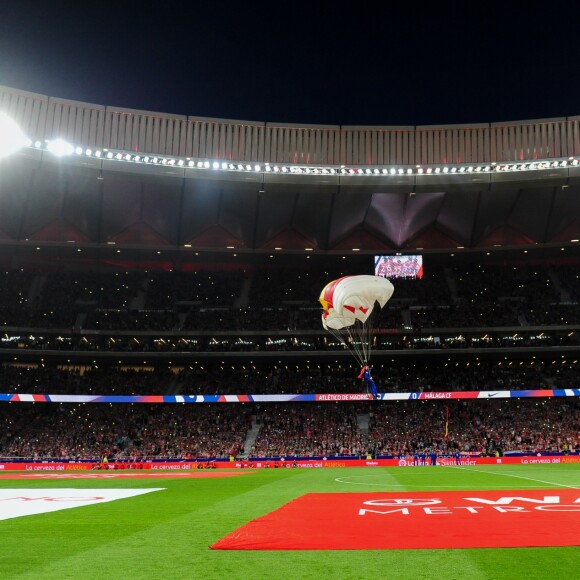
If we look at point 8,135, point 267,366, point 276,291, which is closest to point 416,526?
point 8,135

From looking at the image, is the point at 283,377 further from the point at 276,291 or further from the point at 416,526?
the point at 416,526

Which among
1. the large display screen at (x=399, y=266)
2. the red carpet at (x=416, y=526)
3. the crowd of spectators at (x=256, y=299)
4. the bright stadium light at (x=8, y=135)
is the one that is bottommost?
the red carpet at (x=416, y=526)

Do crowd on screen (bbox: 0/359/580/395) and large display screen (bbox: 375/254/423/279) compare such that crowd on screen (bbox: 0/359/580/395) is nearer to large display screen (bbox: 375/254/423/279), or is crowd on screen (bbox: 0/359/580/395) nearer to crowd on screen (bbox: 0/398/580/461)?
crowd on screen (bbox: 0/398/580/461)

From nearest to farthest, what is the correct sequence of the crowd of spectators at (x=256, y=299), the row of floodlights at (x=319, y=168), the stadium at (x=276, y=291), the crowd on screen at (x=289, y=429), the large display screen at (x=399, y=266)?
the row of floodlights at (x=319, y=168)
the stadium at (x=276, y=291)
the crowd on screen at (x=289, y=429)
the crowd of spectators at (x=256, y=299)
the large display screen at (x=399, y=266)

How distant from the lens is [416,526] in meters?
7.64

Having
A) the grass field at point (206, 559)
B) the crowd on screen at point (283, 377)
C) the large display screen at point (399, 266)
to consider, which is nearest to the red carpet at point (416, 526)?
the grass field at point (206, 559)

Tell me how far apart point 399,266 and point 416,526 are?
48.5 meters

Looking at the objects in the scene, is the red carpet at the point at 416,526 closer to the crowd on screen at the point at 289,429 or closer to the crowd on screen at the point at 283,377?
the crowd on screen at the point at 289,429

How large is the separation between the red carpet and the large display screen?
145 feet

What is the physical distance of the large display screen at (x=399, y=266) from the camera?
5459 cm

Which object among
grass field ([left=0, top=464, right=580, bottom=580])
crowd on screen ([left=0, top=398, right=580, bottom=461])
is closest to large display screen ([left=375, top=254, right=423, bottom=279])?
crowd on screen ([left=0, top=398, right=580, bottom=461])

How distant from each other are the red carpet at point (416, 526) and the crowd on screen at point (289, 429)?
1339 inches

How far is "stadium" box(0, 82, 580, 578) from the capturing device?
44.5m

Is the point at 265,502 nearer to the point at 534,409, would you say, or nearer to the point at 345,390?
the point at 345,390
